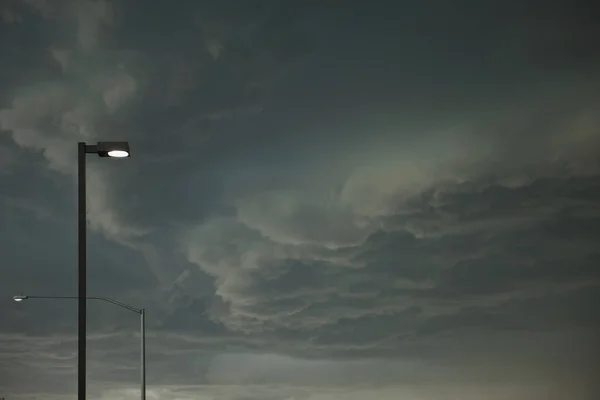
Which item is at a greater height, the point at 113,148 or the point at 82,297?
the point at 113,148

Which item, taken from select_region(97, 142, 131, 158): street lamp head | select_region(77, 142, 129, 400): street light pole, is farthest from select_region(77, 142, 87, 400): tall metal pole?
select_region(97, 142, 131, 158): street lamp head

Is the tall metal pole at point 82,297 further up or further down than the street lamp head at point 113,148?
further down

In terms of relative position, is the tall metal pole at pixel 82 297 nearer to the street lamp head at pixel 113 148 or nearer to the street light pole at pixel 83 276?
the street light pole at pixel 83 276

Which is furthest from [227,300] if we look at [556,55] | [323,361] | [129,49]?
[556,55]

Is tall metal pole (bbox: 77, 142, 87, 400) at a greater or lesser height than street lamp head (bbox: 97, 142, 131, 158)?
lesser

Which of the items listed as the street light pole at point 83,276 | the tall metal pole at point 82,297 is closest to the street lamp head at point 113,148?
the street light pole at point 83,276

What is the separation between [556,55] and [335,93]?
4.15 m

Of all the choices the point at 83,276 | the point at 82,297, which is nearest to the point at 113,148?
the point at 83,276

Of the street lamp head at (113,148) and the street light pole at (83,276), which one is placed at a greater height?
the street lamp head at (113,148)

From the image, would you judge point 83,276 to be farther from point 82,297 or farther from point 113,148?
point 113,148

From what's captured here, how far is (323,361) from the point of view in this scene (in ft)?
53.9

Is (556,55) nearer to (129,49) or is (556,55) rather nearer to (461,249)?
(461,249)

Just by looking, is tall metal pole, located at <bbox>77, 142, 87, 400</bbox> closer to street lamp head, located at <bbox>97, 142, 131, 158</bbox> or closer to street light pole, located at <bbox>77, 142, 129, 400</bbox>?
street light pole, located at <bbox>77, 142, 129, 400</bbox>

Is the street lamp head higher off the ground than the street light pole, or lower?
higher
